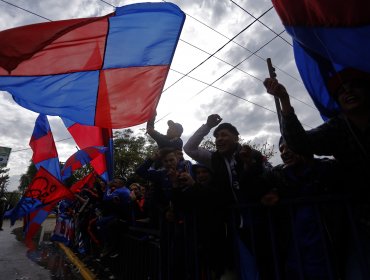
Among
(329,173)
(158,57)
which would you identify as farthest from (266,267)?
(158,57)

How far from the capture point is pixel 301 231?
196 centimetres

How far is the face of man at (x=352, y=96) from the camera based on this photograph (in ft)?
6.07

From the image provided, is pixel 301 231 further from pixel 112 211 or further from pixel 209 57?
pixel 209 57

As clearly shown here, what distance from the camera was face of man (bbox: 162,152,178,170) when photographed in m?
3.37

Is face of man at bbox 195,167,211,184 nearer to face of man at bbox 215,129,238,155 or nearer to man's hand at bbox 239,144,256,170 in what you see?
face of man at bbox 215,129,238,155

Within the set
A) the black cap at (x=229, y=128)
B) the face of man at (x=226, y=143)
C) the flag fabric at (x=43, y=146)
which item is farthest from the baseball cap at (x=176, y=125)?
the flag fabric at (x=43, y=146)

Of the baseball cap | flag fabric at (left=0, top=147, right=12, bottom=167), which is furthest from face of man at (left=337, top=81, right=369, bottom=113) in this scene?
flag fabric at (left=0, top=147, right=12, bottom=167)

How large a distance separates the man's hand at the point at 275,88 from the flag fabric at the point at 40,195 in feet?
15.7

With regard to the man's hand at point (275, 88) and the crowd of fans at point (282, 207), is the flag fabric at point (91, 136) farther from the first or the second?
the man's hand at point (275, 88)

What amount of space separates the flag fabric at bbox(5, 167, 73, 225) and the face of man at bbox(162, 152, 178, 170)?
3.06 metres

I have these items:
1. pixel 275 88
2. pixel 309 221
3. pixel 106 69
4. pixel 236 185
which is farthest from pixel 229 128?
pixel 106 69

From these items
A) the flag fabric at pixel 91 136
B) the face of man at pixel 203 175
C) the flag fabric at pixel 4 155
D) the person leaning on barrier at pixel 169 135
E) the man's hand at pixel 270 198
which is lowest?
the man's hand at pixel 270 198

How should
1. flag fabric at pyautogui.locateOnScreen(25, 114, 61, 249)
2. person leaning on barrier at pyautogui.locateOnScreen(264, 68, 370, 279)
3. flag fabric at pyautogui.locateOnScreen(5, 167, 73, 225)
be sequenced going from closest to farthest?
person leaning on barrier at pyautogui.locateOnScreen(264, 68, 370, 279)
flag fabric at pyautogui.locateOnScreen(5, 167, 73, 225)
flag fabric at pyautogui.locateOnScreen(25, 114, 61, 249)

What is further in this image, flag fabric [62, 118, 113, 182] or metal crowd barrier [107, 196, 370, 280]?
flag fabric [62, 118, 113, 182]
